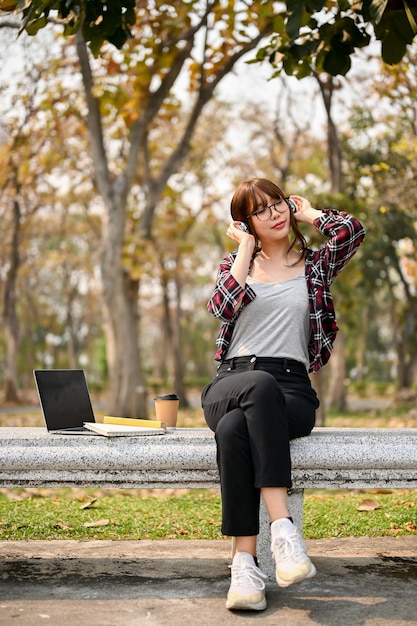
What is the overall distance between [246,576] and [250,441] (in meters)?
0.49

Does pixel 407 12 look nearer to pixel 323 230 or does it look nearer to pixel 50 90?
pixel 323 230

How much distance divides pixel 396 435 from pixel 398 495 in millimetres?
2393

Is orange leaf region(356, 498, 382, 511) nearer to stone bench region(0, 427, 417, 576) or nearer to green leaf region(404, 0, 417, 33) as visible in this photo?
stone bench region(0, 427, 417, 576)

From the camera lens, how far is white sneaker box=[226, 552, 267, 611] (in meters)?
3.05

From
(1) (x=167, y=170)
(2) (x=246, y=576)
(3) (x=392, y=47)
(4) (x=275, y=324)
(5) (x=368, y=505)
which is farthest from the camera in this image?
(1) (x=167, y=170)

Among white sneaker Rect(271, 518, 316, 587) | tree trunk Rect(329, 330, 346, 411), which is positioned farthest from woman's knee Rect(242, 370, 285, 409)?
tree trunk Rect(329, 330, 346, 411)

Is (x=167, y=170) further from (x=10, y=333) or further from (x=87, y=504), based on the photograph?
(x=10, y=333)

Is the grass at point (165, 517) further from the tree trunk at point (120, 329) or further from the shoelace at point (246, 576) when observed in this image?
the tree trunk at point (120, 329)

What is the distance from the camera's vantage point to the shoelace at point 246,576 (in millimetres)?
3084

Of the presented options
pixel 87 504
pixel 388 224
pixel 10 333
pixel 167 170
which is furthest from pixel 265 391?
pixel 10 333

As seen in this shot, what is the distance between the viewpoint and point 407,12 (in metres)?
3.96

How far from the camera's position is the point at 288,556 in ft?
9.80

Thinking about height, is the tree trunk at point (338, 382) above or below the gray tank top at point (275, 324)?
below

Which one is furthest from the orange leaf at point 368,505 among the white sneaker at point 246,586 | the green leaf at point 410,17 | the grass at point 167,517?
the green leaf at point 410,17
